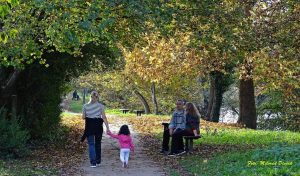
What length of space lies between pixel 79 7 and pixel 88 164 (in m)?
4.20

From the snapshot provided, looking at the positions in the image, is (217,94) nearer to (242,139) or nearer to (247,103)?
(247,103)

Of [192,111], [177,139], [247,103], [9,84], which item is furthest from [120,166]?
[247,103]

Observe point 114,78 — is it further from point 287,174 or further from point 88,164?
point 287,174

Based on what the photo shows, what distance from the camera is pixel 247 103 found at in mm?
24500

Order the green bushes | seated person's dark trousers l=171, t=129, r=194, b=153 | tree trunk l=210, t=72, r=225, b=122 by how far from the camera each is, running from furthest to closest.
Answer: tree trunk l=210, t=72, r=225, b=122 → seated person's dark trousers l=171, t=129, r=194, b=153 → the green bushes

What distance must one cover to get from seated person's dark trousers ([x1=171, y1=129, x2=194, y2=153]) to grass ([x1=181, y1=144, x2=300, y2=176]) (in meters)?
1.34

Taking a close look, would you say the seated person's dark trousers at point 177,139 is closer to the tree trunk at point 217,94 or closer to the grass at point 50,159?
the grass at point 50,159

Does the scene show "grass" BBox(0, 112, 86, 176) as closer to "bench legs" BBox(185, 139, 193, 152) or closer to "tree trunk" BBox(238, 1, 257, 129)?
"bench legs" BBox(185, 139, 193, 152)

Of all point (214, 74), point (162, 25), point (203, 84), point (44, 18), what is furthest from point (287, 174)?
point (203, 84)

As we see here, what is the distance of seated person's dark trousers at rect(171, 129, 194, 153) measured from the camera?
43.6 ft

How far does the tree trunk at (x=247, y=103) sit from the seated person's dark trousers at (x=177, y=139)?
11709mm

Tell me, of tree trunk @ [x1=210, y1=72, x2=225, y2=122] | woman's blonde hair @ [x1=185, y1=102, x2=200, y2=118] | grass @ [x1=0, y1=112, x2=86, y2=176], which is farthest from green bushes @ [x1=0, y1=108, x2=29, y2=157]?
tree trunk @ [x1=210, y1=72, x2=225, y2=122]

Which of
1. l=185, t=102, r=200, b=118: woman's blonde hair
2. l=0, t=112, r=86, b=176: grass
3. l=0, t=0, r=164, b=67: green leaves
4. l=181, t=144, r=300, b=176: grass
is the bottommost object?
l=0, t=112, r=86, b=176: grass

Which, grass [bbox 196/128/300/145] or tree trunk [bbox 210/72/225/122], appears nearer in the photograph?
grass [bbox 196/128/300/145]
